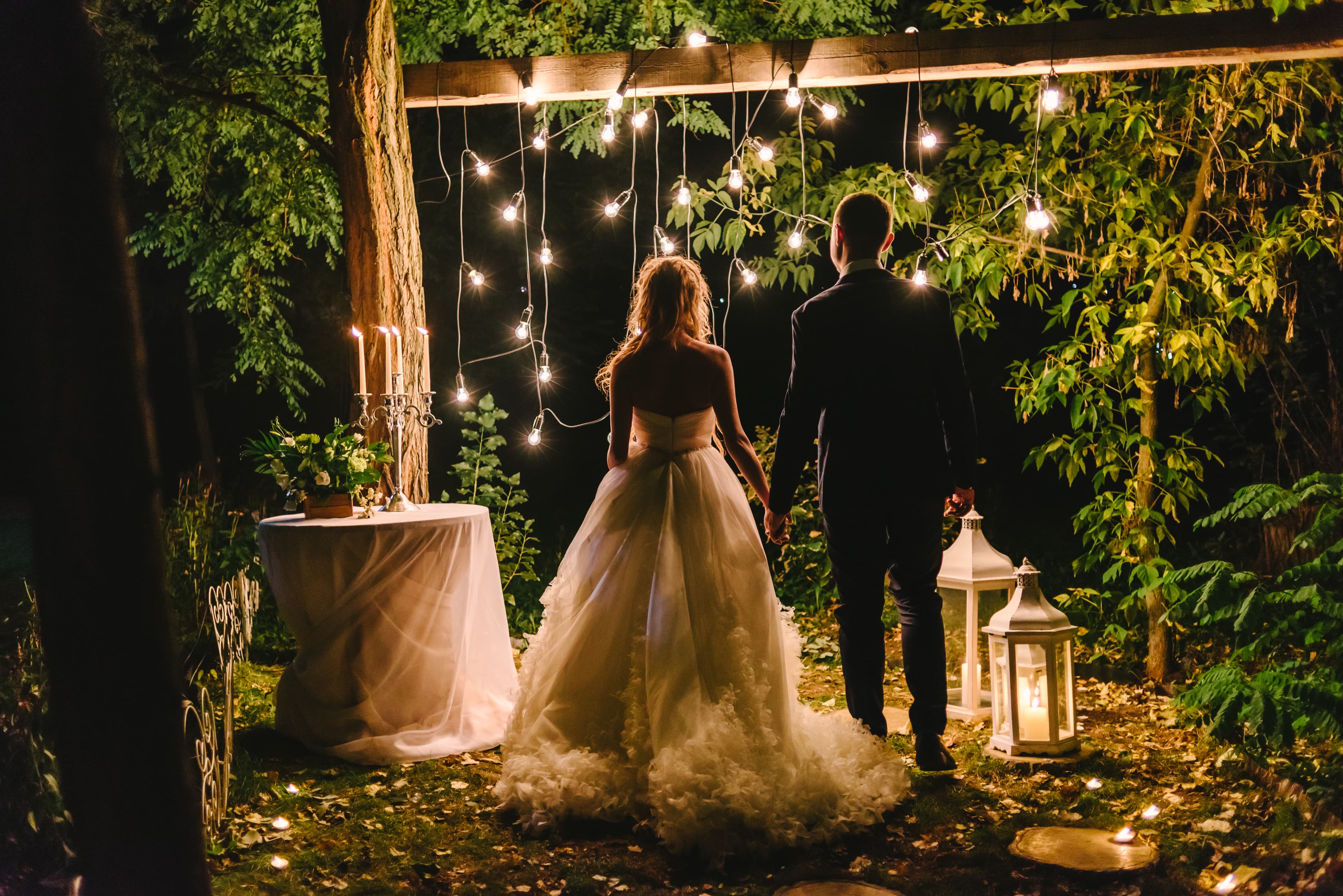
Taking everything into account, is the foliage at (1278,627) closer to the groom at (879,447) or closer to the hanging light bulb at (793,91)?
the groom at (879,447)

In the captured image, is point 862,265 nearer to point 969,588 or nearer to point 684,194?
point 969,588

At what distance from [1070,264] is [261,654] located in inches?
207

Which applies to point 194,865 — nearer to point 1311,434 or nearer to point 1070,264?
point 1070,264

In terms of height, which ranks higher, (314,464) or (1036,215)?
(1036,215)

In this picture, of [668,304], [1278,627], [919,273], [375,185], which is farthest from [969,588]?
[375,185]

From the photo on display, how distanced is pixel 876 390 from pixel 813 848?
1513mm

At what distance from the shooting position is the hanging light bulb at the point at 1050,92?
4.24 meters

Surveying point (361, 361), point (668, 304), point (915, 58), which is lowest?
point (361, 361)

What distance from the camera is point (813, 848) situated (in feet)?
9.64

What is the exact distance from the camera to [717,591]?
→ 333 centimetres

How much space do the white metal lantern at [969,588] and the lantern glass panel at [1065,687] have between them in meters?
0.32

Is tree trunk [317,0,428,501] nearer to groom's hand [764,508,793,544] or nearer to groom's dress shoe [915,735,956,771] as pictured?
groom's hand [764,508,793,544]

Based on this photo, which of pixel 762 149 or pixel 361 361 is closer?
pixel 361 361

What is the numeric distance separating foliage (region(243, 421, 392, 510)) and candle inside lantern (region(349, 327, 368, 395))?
0.23 metres
